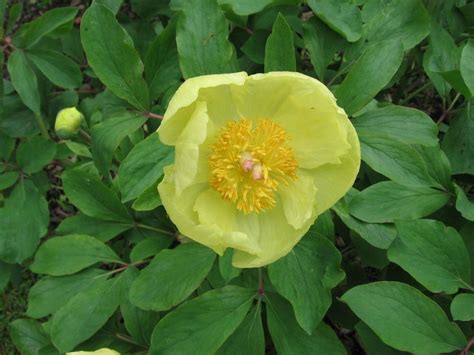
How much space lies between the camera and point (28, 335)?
1.51 meters

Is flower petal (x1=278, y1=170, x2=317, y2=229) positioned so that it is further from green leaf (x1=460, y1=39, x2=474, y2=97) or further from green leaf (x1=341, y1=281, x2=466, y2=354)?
green leaf (x1=460, y1=39, x2=474, y2=97)

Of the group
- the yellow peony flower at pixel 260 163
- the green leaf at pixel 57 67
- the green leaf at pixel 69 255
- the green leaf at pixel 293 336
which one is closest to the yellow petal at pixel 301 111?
the yellow peony flower at pixel 260 163

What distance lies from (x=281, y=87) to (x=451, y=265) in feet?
1.48

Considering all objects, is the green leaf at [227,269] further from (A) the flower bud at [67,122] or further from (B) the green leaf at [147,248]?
(A) the flower bud at [67,122]

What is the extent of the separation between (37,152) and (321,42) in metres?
0.74

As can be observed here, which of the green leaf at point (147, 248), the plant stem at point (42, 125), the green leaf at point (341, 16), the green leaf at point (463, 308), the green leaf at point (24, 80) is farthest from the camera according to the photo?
the plant stem at point (42, 125)

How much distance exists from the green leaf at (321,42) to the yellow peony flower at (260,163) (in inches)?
10.2

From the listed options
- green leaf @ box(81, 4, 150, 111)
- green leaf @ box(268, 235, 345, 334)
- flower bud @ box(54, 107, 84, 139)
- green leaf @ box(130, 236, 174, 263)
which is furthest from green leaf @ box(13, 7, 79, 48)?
green leaf @ box(268, 235, 345, 334)

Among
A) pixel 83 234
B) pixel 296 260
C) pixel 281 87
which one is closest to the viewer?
pixel 281 87

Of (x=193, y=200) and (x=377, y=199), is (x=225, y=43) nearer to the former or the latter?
(x=193, y=200)

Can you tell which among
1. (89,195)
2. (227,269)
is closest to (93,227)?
(89,195)

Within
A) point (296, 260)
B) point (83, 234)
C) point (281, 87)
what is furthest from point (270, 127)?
point (83, 234)

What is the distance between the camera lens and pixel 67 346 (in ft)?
4.18

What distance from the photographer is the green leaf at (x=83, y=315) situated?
1291 millimetres
